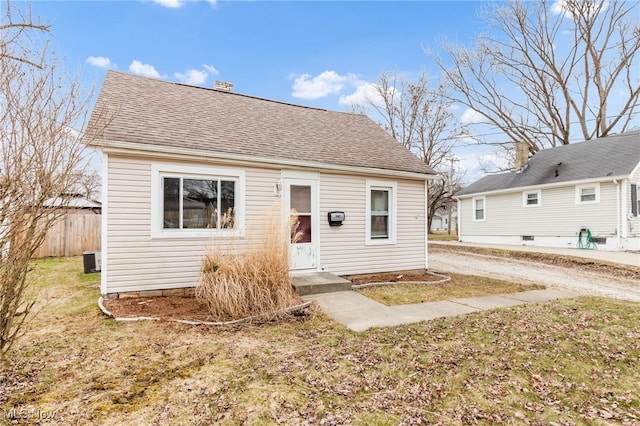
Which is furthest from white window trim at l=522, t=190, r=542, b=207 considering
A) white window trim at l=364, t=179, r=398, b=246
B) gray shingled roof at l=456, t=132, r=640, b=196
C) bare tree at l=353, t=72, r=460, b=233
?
white window trim at l=364, t=179, r=398, b=246

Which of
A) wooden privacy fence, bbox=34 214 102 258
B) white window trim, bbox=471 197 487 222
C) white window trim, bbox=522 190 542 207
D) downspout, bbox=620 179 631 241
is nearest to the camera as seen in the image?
wooden privacy fence, bbox=34 214 102 258

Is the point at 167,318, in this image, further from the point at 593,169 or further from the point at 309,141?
the point at 593,169

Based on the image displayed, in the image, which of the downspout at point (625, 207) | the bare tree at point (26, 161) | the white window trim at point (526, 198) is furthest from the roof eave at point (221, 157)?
the white window trim at point (526, 198)

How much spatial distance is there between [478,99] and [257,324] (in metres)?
24.3

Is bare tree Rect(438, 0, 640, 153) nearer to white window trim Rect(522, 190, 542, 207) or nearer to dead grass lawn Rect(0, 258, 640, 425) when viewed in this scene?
white window trim Rect(522, 190, 542, 207)

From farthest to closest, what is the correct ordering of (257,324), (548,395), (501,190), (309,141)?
(501,190) < (309,141) < (257,324) < (548,395)

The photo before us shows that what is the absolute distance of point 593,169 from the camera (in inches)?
546

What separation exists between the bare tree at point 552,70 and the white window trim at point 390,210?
60.9 ft

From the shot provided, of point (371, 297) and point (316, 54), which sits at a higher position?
point (316, 54)

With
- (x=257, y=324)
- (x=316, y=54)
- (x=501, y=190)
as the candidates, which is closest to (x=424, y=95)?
(x=501, y=190)

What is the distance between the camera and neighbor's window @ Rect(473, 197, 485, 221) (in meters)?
18.8

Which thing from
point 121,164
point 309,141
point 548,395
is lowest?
point 548,395

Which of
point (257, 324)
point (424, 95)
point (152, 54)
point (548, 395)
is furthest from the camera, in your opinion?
point (424, 95)

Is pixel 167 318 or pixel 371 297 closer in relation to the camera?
pixel 167 318
